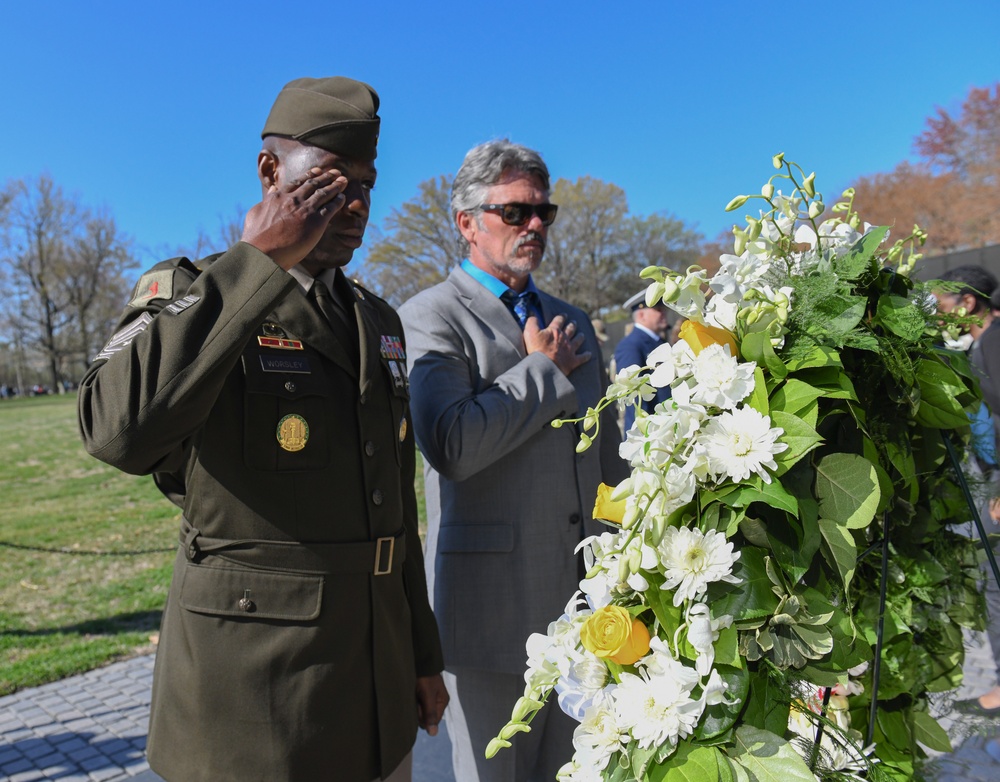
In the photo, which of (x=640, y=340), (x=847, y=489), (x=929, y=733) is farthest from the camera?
(x=640, y=340)

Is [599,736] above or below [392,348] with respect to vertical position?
below

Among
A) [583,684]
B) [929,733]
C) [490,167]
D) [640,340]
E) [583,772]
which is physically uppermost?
[490,167]

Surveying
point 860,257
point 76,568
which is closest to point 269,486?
point 860,257

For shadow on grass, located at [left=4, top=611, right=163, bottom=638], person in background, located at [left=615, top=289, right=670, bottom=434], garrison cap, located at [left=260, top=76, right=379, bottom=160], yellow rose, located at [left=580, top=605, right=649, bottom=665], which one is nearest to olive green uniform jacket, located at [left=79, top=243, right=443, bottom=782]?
garrison cap, located at [left=260, top=76, right=379, bottom=160]

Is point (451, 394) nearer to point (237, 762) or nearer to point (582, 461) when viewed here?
point (582, 461)

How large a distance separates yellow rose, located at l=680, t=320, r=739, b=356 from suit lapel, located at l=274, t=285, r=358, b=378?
857 millimetres

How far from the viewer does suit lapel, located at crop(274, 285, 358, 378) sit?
5.57ft

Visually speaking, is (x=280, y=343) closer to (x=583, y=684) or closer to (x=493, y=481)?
(x=493, y=481)

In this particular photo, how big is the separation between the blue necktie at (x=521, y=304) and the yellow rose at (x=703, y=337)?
54.0 inches

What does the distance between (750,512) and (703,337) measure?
28cm

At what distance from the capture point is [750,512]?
1110 mm

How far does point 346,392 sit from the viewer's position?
1.76 metres

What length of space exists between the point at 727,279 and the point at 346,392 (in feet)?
3.05

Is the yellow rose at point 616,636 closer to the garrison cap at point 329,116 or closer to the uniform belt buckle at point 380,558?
the uniform belt buckle at point 380,558
